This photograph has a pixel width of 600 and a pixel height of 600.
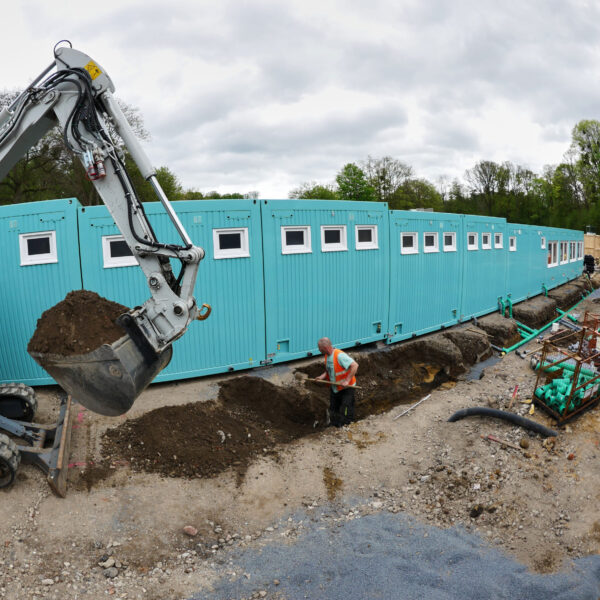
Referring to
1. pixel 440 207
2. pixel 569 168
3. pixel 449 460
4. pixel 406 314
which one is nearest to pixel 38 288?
pixel 449 460

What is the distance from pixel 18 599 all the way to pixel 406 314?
922 cm

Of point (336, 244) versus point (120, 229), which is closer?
point (120, 229)

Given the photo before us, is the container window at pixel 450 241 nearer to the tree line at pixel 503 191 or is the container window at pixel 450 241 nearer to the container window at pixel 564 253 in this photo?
the container window at pixel 564 253

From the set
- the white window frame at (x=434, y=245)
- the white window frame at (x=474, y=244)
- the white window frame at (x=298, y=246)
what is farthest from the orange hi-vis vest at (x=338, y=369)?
the white window frame at (x=474, y=244)

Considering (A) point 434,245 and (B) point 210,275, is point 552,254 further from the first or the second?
(B) point 210,275

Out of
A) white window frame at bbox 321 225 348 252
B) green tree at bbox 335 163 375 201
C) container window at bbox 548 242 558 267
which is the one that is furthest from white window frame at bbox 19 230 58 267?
green tree at bbox 335 163 375 201

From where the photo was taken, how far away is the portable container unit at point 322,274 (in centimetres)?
899

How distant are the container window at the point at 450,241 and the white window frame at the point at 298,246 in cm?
516

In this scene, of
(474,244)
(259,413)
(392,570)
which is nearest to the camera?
(392,570)

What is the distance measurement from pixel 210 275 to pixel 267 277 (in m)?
1.11

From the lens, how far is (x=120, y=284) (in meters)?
7.84

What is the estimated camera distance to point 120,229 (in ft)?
14.8

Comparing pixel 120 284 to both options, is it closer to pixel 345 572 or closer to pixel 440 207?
pixel 345 572

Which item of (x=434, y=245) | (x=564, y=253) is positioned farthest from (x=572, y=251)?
(x=434, y=245)
